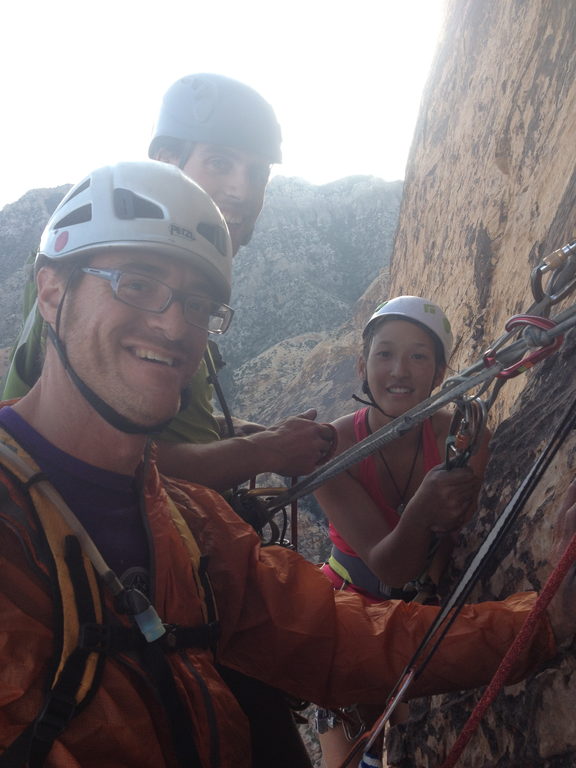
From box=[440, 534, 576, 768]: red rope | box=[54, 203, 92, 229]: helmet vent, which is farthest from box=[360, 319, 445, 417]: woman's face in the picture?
box=[440, 534, 576, 768]: red rope

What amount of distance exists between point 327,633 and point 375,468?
1.19 m

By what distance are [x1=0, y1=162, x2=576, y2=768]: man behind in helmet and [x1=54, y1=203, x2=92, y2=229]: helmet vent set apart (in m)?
0.01

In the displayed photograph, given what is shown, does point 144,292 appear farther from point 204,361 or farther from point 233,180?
point 233,180

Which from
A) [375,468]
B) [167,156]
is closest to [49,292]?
[375,468]

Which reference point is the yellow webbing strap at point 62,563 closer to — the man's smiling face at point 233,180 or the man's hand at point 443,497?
the man's hand at point 443,497

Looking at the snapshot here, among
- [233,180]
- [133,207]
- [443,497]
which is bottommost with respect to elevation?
[443,497]

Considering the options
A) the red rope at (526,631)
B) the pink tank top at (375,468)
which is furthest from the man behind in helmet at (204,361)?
the red rope at (526,631)

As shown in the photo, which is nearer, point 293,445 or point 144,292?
point 144,292

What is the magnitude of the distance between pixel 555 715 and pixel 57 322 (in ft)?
→ 6.20

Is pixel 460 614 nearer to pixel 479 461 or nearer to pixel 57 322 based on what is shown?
pixel 479 461

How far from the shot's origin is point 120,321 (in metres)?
1.94

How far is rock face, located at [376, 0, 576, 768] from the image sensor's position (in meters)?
1.89

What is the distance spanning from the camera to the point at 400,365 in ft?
10.3

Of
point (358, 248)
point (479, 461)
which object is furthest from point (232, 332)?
point (479, 461)
